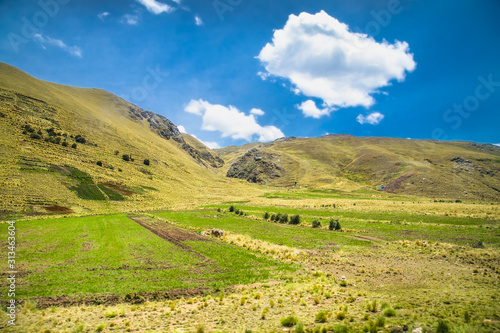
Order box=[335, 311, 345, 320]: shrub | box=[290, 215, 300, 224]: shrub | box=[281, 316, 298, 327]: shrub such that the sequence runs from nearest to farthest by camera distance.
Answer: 1. box=[281, 316, 298, 327]: shrub
2. box=[335, 311, 345, 320]: shrub
3. box=[290, 215, 300, 224]: shrub

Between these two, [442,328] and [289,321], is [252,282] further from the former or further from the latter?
[442,328]

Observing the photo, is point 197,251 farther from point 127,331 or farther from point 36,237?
point 36,237

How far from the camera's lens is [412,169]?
12950 centimetres

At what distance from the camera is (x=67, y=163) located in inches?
2741

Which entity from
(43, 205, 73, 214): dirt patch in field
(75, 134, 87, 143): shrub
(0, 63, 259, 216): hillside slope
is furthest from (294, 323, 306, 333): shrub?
(75, 134, 87, 143): shrub

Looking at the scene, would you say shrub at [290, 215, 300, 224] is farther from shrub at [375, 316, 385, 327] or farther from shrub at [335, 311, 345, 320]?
shrub at [375, 316, 385, 327]

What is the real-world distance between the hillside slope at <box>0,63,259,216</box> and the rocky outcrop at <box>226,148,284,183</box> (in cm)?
5626

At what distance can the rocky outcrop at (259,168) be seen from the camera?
17412 centimetres

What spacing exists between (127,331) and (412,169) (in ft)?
521

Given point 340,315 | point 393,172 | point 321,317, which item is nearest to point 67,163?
point 321,317

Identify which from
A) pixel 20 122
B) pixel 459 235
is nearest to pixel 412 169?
pixel 459 235

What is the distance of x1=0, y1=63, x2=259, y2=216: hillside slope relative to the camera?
166ft

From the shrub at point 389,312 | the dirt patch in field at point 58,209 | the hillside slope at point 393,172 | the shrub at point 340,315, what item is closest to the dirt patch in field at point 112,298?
the shrub at point 340,315

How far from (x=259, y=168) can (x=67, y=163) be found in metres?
130
